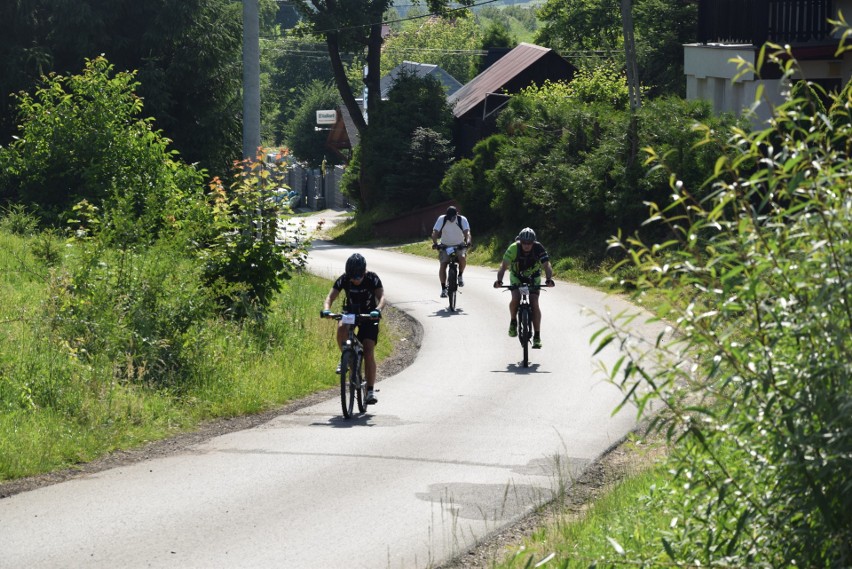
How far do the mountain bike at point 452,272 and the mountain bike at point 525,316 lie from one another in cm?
576

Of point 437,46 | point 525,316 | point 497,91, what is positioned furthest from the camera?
point 437,46

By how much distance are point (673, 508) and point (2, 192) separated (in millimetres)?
21648

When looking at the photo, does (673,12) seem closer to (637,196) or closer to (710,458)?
(637,196)

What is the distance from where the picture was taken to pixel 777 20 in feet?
95.6

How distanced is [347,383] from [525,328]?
13.5ft

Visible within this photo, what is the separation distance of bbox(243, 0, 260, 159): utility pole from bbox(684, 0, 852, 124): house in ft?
40.1

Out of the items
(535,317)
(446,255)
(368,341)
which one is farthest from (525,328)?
(446,255)

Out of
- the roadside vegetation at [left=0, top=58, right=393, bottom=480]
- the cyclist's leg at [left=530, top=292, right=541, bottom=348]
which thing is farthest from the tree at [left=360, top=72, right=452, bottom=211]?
the cyclist's leg at [left=530, top=292, right=541, bottom=348]

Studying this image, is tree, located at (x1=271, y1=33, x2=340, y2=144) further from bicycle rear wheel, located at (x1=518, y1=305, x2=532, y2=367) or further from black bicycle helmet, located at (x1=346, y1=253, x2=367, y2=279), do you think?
black bicycle helmet, located at (x1=346, y1=253, x2=367, y2=279)

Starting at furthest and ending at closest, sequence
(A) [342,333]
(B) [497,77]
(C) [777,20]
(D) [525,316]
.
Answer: (B) [497,77]
(C) [777,20]
(D) [525,316]
(A) [342,333]

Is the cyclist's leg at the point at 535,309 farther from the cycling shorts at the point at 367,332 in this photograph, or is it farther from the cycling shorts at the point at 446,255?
the cycling shorts at the point at 446,255

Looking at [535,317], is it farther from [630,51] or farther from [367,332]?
[630,51]

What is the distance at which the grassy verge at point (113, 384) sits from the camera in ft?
36.1

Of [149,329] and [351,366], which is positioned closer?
[351,366]
